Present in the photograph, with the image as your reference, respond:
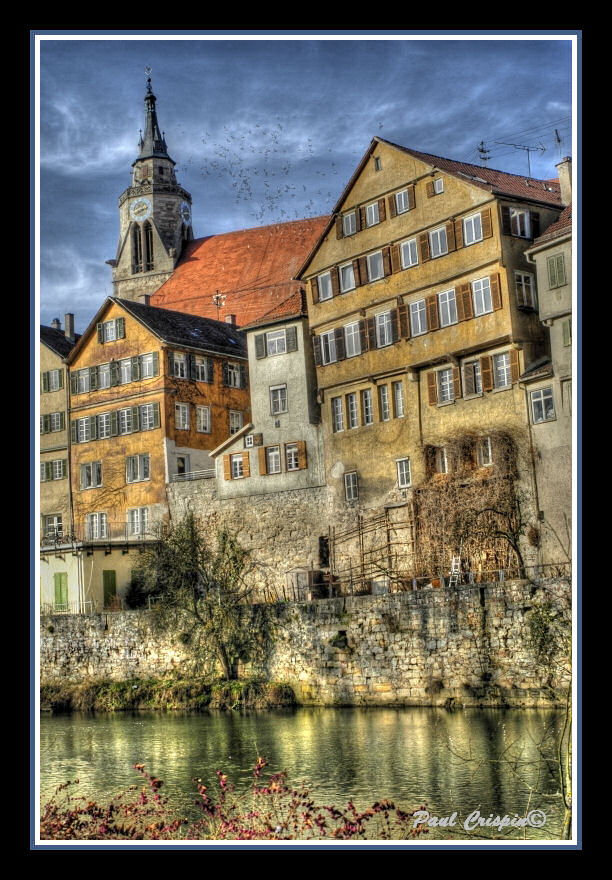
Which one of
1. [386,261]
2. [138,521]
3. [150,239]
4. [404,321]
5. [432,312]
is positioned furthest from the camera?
[150,239]

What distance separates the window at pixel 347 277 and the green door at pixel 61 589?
10013 millimetres

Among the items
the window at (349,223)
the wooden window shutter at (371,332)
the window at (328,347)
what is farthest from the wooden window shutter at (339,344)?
the window at (349,223)

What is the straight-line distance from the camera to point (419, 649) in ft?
75.7

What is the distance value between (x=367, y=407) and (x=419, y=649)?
784 centimetres

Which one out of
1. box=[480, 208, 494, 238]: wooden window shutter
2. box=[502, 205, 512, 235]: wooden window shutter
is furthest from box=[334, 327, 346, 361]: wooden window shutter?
box=[502, 205, 512, 235]: wooden window shutter

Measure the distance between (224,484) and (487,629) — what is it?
1212 cm

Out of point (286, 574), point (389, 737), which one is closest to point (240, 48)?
point (389, 737)

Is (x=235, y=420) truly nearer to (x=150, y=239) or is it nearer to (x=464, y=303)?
(x=464, y=303)

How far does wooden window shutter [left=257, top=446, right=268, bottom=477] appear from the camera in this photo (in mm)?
32094

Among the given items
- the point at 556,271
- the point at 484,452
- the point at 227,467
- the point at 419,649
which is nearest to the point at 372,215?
the point at 556,271

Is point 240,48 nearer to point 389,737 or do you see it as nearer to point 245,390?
point 389,737

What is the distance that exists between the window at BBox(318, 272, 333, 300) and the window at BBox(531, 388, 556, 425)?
7771 millimetres

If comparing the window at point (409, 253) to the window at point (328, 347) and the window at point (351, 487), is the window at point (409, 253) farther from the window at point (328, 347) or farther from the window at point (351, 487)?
the window at point (351, 487)

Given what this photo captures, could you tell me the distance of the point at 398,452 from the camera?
93.2 ft
